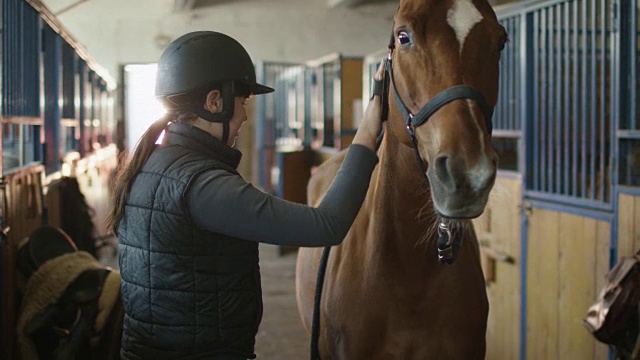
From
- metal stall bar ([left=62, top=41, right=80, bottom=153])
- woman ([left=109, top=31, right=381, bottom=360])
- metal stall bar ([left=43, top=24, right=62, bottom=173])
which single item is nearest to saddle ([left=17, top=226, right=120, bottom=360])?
woman ([left=109, top=31, right=381, bottom=360])

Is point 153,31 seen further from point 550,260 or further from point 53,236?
point 550,260

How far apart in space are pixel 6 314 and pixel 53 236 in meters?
0.52

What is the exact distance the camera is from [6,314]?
238 centimetres

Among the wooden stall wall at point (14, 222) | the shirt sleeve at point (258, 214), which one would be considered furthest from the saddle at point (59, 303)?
the shirt sleeve at point (258, 214)

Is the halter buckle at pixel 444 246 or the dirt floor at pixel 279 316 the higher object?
the halter buckle at pixel 444 246

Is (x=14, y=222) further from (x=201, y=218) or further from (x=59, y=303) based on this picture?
(x=201, y=218)

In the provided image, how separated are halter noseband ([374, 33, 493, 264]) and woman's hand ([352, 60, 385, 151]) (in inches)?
0.8

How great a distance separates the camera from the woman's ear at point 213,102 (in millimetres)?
1384

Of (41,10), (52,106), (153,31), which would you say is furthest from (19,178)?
(153,31)

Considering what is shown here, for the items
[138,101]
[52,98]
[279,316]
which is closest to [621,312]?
[279,316]

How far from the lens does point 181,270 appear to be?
1.26 m

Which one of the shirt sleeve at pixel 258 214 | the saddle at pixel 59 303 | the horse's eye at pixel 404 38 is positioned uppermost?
the horse's eye at pixel 404 38

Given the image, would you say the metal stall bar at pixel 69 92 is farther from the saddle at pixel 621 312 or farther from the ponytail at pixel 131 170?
the saddle at pixel 621 312

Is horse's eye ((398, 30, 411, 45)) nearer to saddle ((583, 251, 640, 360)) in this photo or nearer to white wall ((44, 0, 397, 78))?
saddle ((583, 251, 640, 360))
